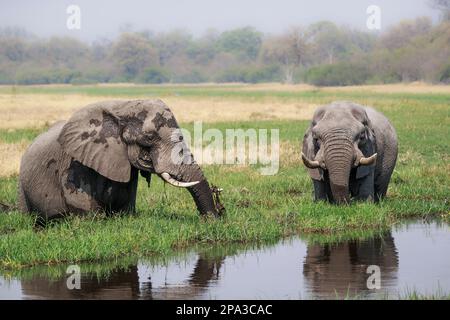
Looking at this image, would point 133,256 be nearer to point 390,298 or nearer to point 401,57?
point 390,298

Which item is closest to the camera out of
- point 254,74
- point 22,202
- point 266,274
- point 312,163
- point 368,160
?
point 266,274

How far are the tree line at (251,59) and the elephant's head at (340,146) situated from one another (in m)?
84.4

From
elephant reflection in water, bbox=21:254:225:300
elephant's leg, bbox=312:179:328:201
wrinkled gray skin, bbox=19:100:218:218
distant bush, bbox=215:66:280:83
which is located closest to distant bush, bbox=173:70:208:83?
distant bush, bbox=215:66:280:83

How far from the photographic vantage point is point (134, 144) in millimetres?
12000

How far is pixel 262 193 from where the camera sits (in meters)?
16.0

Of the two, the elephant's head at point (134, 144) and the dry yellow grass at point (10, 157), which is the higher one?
the elephant's head at point (134, 144)

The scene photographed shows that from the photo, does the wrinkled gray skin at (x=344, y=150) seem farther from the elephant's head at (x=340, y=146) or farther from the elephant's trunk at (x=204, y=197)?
the elephant's trunk at (x=204, y=197)

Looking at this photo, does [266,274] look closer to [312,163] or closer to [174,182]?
[174,182]

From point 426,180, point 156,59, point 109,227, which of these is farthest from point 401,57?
point 109,227

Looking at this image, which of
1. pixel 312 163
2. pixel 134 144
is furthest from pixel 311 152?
pixel 134 144

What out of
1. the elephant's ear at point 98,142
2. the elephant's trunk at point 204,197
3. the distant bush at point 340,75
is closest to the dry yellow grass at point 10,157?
the elephant's ear at point 98,142

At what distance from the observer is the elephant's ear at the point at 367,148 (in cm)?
1354

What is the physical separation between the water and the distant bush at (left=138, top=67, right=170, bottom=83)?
141m

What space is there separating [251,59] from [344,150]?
178066 mm
